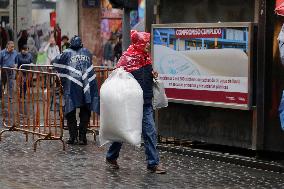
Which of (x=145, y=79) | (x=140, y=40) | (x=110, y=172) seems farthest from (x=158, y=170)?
(x=140, y=40)

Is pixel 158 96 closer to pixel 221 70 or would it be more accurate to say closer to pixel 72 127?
pixel 221 70

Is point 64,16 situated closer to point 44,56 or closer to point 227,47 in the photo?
point 44,56

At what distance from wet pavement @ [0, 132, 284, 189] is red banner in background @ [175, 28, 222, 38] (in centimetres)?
159

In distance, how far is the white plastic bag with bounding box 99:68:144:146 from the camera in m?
9.93

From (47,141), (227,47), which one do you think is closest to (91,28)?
(47,141)

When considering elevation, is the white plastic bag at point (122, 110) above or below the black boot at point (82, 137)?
above

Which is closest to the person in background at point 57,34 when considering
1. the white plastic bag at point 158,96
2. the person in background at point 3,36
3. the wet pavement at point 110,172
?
the person in background at point 3,36

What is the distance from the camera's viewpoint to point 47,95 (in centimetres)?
1235

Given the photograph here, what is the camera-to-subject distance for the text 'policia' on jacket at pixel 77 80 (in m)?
12.6

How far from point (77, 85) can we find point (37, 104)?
72 cm

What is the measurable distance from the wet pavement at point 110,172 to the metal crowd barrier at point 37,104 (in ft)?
2.16

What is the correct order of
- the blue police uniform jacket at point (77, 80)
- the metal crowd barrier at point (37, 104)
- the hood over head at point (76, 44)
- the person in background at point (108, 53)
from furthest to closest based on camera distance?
1. the person in background at point (108, 53)
2. the hood over head at point (76, 44)
3. the blue police uniform jacket at point (77, 80)
4. the metal crowd barrier at point (37, 104)

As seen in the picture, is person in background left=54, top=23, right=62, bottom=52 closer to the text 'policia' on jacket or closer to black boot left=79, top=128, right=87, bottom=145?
the text 'policia' on jacket

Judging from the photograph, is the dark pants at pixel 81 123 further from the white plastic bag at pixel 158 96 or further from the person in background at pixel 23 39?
the person in background at pixel 23 39
